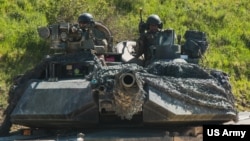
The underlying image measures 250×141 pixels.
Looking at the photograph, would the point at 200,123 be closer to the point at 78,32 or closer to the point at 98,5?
the point at 78,32

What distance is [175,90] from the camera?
30.2ft

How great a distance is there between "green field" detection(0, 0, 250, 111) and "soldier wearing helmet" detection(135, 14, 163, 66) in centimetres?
580

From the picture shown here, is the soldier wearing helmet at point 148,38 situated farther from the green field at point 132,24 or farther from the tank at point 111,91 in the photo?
the green field at point 132,24

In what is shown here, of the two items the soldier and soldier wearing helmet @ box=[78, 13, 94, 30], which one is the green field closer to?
the soldier

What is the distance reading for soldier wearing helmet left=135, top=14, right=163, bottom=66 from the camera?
11.3 meters

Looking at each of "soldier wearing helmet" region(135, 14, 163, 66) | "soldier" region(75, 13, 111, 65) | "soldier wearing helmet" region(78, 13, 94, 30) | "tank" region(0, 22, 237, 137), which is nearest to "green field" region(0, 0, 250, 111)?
"soldier" region(75, 13, 111, 65)

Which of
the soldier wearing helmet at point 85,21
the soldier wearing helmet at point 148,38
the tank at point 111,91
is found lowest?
the tank at point 111,91

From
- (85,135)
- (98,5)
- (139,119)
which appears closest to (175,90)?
(139,119)

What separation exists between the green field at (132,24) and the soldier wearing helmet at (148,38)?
5800mm

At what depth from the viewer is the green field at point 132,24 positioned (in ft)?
58.9

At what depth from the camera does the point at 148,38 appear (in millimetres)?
11375

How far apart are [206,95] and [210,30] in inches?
510

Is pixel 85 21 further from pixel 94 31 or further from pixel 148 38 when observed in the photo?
pixel 148 38

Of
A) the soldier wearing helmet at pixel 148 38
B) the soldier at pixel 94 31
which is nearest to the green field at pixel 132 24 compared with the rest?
the soldier at pixel 94 31
